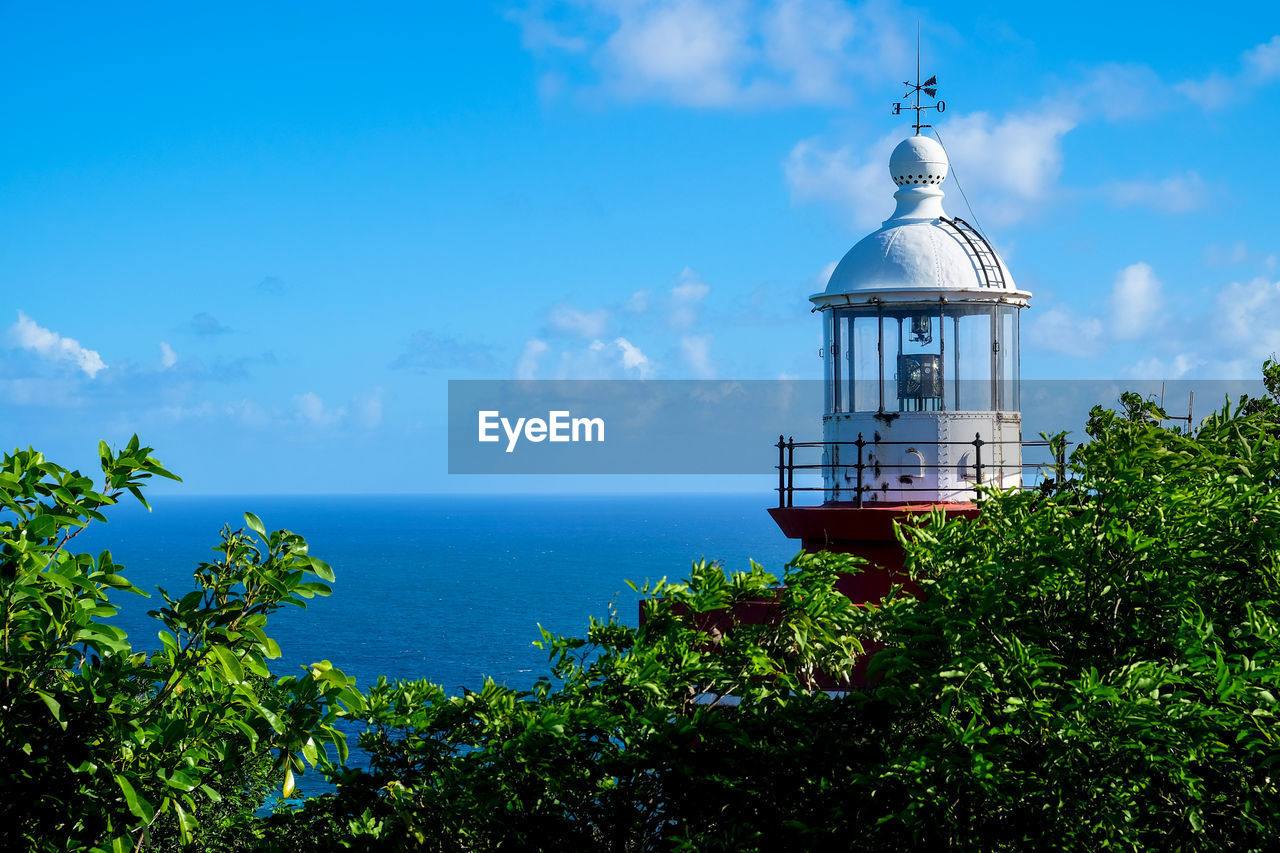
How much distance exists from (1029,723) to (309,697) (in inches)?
147

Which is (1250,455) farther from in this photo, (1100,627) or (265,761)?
(265,761)

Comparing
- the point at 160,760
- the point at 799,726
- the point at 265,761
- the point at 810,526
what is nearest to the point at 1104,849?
the point at 799,726

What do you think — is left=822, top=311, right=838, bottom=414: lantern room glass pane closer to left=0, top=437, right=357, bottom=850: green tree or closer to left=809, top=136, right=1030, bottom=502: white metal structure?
left=809, top=136, right=1030, bottom=502: white metal structure

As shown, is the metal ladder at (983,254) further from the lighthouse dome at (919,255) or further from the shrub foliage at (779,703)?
the shrub foliage at (779,703)

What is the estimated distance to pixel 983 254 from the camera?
1650 centimetres

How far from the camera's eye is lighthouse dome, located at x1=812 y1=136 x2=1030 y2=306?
16047 millimetres

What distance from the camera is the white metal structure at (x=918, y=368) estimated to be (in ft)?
51.8

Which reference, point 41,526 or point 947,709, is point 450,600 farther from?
point 41,526

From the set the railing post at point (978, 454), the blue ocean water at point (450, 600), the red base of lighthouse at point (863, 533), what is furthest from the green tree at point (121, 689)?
the blue ocean water at point (450, 600)

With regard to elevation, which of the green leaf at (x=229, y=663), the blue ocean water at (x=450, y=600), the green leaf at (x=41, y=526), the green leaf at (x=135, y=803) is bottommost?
the blue ocean water at (x=450, y=600)

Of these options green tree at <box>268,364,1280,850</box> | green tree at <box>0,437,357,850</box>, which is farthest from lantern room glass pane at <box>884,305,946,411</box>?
green tree at <box>0,437,357,850</box>

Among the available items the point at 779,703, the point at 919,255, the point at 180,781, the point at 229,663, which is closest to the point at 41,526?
the point at 229,663

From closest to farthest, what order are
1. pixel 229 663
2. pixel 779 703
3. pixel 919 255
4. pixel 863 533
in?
pixel 229 663 < pixel 779 703 < pixel 863 533 < pixel 919 255

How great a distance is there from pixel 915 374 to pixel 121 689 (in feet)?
41.4
